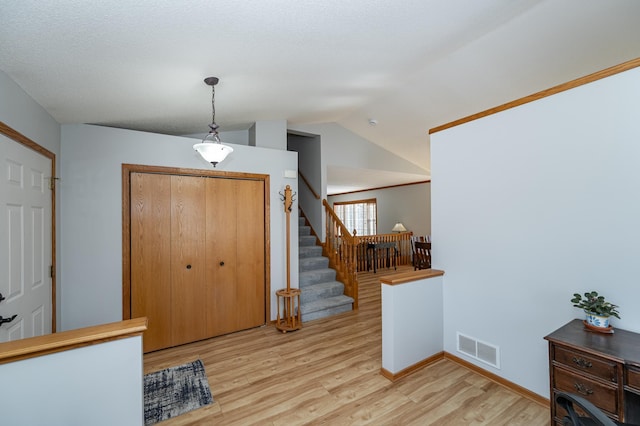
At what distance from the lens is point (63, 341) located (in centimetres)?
128

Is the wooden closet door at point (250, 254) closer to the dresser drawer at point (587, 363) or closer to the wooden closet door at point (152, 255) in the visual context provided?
the wooden closet door at point (152, 255)

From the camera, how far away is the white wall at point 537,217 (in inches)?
67.1

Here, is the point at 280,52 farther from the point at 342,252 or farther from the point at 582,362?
the point at 342,252

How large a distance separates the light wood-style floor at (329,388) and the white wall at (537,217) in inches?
14.2

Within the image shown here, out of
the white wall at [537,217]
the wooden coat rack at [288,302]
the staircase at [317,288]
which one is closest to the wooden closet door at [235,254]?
the wooden coat rack at [288,302]

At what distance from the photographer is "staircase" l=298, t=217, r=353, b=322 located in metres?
3.95

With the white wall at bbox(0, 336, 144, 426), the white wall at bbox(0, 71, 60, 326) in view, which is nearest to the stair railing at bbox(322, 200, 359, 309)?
the white wall at bbox(0, 336, 144, 426)

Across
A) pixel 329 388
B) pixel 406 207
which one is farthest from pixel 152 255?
pixel 406 207

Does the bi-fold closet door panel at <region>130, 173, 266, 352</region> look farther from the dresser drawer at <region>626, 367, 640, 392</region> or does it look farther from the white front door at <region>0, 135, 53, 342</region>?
the dresser drawer at <region>626, 367, 640, 392</region>

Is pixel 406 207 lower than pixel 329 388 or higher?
higher

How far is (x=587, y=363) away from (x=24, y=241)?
3.66 metres

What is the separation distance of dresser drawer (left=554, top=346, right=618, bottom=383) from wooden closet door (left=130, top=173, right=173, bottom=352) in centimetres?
340

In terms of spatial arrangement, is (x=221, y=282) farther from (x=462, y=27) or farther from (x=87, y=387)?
(x=462, y=27)

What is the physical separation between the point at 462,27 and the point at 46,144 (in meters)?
3.62
